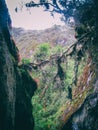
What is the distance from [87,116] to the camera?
12.5m

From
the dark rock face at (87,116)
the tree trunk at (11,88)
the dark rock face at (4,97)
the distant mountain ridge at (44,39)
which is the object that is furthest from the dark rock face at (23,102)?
the distant mountain ridge at (44,39)

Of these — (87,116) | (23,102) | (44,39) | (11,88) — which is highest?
(11,88)

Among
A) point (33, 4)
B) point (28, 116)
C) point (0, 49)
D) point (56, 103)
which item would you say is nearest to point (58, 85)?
point (28, 116)

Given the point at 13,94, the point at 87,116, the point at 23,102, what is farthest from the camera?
the point at 23,102

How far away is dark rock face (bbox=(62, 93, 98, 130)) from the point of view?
12.0 m

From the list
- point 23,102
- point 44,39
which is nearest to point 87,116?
point 23,102

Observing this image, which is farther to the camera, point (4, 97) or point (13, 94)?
point (13, 94)

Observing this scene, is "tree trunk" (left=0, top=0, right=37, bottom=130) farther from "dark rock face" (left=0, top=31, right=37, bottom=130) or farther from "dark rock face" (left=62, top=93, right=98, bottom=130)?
"dark rock face" (left=62, top=93, right=98, bottom=130)

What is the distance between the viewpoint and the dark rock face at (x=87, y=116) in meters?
12.0

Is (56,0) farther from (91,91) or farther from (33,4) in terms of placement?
(91,91)

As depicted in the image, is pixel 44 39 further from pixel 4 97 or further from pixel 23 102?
pixel 4 97

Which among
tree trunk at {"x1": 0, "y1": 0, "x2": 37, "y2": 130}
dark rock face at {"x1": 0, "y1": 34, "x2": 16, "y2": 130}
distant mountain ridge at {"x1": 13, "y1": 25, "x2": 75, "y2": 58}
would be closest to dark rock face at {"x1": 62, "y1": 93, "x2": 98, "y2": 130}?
tree trunk at {"x1": 0, "y1": 0, "x2": 37, "y2": 130}

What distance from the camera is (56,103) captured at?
76.9 ft

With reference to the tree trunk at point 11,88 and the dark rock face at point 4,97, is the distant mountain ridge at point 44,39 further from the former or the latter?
the dark rock face at point 4,97
